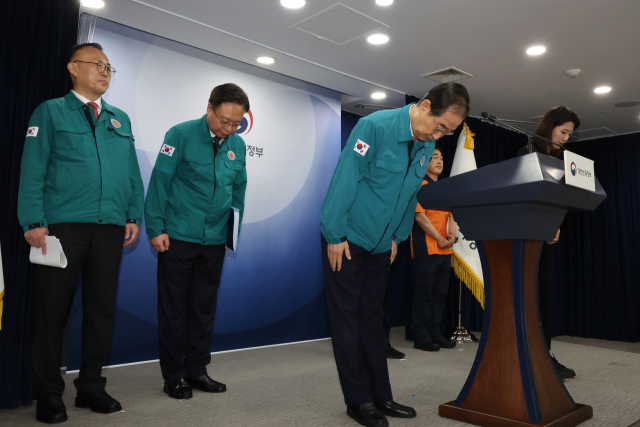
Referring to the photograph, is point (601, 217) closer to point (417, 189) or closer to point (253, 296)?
point (253, 296)

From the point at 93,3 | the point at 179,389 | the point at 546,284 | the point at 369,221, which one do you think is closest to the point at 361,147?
the point at 369,221

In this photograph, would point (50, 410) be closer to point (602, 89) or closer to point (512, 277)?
point (512, 277)

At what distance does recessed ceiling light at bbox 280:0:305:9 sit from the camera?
113 inches

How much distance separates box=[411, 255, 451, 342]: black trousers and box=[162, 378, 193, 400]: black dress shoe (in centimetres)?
201

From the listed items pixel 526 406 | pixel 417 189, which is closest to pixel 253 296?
pixel 417 189

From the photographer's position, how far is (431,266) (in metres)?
3.79

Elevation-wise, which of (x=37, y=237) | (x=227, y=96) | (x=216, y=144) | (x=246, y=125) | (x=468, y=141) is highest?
(x=468, y=141)

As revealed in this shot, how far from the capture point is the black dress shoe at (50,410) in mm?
1841

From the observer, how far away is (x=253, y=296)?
3.82 metres

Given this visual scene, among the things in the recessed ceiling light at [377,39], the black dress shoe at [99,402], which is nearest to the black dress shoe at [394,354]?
the black dress shoe at [99,402]

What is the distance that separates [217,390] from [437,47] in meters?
2.74

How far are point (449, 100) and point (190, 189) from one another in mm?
1272

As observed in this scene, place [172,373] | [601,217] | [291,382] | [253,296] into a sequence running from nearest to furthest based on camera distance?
1. [172,373]
2. [291,382]
3. [253,296]
4. [601,217]

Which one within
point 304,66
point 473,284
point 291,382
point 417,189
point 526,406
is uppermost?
point 304,66
